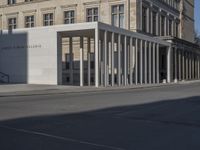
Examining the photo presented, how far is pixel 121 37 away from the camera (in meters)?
50.4

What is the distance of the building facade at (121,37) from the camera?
A: 49.7 metres

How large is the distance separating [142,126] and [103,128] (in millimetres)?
1280

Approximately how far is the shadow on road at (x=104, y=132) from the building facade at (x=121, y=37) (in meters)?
27.7

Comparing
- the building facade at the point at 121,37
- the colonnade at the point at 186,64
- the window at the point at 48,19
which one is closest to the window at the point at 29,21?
the building facade at the point at 121,37

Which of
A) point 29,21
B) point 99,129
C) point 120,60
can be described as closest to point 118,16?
point 29,21

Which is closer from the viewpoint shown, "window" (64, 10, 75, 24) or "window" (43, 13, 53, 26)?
"window" (64, 10, 75, 24)

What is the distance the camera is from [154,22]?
2857 inches

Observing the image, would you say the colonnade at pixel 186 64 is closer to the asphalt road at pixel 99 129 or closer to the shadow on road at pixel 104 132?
the asphalt road at pixel 99 129

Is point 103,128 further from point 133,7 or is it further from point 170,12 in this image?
point 170,12

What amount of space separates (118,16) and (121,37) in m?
16.4

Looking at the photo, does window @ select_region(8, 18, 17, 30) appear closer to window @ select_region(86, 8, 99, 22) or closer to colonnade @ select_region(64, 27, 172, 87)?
window @ select_region(86, 8, 99, 22)

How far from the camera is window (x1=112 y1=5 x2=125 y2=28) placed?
6619cm

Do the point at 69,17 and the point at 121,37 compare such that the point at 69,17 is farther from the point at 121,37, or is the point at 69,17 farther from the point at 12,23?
the point at 121,37

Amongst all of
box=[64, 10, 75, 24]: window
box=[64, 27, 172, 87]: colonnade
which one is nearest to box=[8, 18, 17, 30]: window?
box=[64, 10, 75, 24]: window
